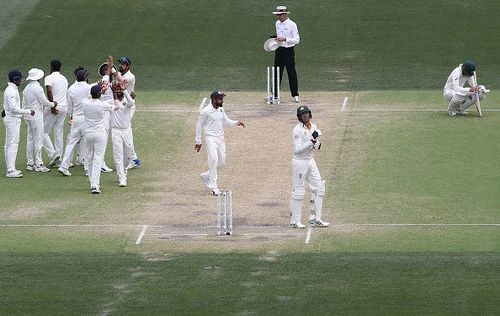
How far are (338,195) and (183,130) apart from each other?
22.8 feet

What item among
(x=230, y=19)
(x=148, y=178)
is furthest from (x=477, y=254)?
(x=230, y=19)


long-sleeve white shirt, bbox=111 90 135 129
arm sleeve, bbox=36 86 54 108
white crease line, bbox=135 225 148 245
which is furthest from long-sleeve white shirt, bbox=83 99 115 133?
white crease line, bbox=135 225 148 245

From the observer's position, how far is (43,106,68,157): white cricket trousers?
109ft

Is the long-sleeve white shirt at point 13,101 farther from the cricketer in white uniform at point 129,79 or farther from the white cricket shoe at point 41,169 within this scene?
the cricketer in white uniform at point 129,79

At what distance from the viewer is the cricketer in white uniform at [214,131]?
98.9 ft

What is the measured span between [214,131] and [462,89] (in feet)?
27.8

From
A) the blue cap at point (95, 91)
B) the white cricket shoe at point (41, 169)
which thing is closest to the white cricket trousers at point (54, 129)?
the white cricket shoe at point (41, 169)

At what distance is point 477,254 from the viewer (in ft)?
84.3

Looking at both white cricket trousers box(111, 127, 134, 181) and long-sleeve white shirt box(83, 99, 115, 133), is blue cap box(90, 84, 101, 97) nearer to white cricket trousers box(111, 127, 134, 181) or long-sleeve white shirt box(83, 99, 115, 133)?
long-sleeve white shirt box(83, 99, 115, 133)

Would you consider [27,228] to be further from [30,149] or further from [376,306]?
[376,306]

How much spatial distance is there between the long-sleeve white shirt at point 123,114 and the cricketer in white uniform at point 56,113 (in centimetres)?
183

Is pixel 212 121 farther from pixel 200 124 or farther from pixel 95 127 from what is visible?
pixel 95 127

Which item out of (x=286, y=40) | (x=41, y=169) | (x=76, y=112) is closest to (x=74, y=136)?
(x=76, y=112)

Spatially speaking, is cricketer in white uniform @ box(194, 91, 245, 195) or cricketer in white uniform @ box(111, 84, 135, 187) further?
cricketer in white uniform @ box(111, 84, 135, 187)
